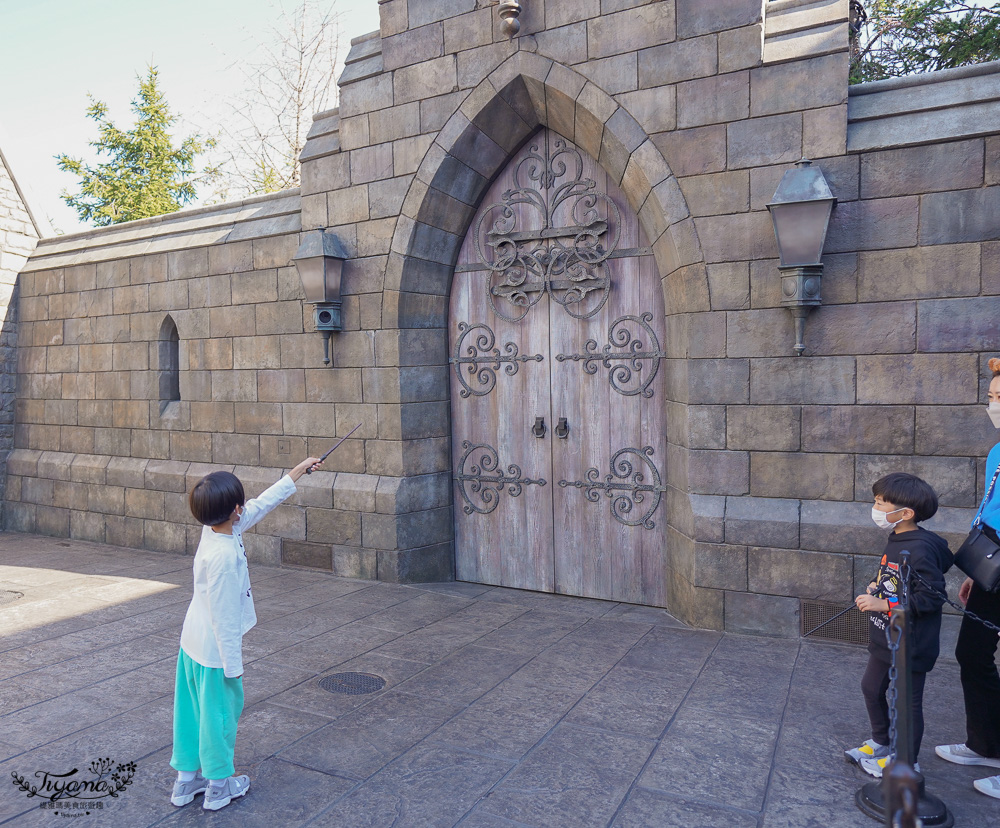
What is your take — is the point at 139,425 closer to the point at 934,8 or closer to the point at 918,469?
the point at 918,469

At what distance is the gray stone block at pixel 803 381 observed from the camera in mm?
4312

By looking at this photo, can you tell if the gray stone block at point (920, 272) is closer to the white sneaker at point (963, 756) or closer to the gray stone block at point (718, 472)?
the gray stone block at point (718, 472)

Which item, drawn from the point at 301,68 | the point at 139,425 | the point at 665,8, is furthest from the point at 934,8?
the point at 301,68

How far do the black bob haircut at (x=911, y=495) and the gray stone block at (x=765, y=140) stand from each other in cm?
231

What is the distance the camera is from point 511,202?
5711mm

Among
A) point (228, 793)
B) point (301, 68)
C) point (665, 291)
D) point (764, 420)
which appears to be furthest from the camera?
point (301, 68)

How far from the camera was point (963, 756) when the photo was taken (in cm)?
299

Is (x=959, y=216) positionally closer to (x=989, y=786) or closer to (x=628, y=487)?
(x=628, y=487)

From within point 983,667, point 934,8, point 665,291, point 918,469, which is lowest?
point 983,667

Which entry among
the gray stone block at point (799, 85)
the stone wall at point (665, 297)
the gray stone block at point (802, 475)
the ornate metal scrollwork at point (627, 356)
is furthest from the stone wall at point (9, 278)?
the gray stone block at point (802, 475)

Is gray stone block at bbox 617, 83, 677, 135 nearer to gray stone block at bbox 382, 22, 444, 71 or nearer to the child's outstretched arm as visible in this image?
gray stone block at bbox 382, 22, 444, 71

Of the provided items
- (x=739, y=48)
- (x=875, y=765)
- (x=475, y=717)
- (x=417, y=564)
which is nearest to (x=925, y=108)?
(x=739, y=48)

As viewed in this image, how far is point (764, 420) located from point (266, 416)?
4063 millimetres

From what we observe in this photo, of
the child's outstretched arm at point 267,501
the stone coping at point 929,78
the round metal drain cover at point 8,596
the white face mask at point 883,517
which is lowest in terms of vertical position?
the round metal drain cover at point 8,596
